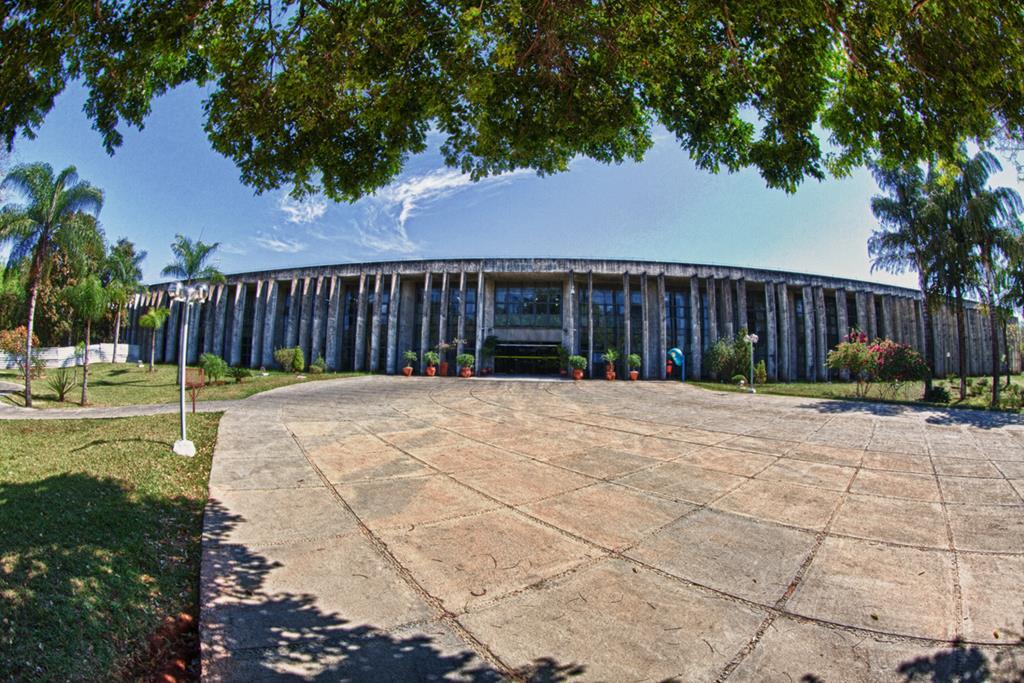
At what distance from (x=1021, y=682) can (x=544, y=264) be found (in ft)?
105

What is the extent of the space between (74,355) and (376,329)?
25.9 metres

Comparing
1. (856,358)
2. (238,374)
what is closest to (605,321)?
(856,358)

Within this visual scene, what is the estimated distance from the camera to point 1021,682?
246cm

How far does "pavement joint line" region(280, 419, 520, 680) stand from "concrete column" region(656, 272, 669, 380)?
1228 inches

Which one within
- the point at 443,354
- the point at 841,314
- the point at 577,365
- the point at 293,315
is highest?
the point at 841,314

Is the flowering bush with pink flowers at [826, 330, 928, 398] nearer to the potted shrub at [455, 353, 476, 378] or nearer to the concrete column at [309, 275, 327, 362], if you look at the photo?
the potted shrub at [455, 353, 476, 378]

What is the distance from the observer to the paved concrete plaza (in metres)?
2.63

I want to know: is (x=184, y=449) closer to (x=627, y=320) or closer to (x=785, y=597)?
(x=785, y=597)

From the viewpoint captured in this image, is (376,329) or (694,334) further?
(376,329)

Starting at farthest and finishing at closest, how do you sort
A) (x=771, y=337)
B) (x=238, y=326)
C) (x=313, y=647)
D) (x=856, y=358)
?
(x=238, y=326)
(x=771, y=337)
(x=856, y=358)
(x=313, y=647)

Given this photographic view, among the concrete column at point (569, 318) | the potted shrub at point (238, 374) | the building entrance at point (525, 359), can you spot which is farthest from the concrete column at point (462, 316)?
the potted shrub at point (238, 374)

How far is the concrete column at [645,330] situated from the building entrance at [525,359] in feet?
23.6

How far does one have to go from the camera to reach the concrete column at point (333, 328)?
34969mm

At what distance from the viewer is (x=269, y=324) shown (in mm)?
36406
